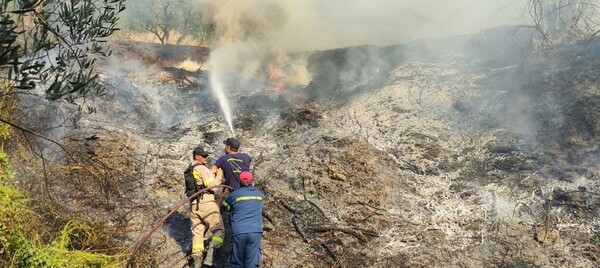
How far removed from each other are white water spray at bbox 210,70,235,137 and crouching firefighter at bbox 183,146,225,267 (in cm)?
315

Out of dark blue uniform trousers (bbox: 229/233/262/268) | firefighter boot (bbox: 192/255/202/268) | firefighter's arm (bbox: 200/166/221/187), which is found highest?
firefighter's arm (bbox: 200/166/221/187)

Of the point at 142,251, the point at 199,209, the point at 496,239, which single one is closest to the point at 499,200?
the point at 496,239

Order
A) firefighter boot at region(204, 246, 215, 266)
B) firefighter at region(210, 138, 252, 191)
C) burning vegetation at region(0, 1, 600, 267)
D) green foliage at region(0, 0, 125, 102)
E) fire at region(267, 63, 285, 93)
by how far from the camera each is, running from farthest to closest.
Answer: fire at region(267, 63, 285, 93) → firefighter at region(210, 138, 252, 191) → burning vegetation at region(0, 1, 600, 267) → firefighter boot at region(204, 246, 215, 266) → green foliage at region(0, 0, 125, 102)

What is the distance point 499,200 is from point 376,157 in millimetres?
2069

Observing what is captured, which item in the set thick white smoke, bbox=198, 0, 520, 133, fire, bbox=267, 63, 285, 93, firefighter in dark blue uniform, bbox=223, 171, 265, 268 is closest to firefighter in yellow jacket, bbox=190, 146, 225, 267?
firefighter in dark blue uniform, bbox=223, 171, 265, 268

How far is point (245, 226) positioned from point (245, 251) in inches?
12.0

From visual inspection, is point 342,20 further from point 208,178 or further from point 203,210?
point 203,210

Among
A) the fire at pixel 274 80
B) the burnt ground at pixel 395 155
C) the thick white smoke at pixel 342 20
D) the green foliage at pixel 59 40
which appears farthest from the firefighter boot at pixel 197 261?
the thick white smoke at pixel 342 20

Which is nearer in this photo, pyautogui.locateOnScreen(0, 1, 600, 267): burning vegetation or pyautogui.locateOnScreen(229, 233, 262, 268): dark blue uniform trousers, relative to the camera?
pyautogui.locateOnScreen(229, 233, 262, 268): dark blue uniform trousers

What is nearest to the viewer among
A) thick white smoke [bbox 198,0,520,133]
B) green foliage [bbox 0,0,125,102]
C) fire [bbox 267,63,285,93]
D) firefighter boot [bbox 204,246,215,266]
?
green foliage [bbox 0,0,125,102]

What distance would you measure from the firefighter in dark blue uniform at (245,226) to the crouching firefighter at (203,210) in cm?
53

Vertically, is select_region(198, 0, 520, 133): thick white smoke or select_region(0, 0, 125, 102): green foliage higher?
select_region(198, 0, 520, 133): thick white smoke

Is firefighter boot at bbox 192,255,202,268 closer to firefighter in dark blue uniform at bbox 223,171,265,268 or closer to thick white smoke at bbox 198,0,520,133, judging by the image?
firefighter in dark blue uniform at bbox 223,171,265,268

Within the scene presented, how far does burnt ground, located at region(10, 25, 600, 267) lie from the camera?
6.16 meters
